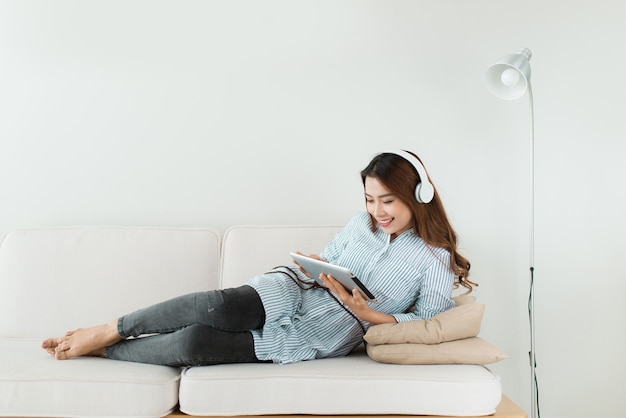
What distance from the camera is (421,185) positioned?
90.1 inches

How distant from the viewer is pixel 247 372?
1.97m

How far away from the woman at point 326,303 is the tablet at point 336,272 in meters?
0.04

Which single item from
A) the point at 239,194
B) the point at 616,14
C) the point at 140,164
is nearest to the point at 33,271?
the point at 140,164

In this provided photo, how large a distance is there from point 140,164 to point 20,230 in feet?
1.77

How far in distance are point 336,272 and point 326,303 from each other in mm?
305

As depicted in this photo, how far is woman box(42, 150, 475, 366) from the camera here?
2.07 m

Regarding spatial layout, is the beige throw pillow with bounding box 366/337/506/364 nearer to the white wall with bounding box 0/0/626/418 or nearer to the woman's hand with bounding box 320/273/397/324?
the woman's hand with bounding box 320/273/397/324

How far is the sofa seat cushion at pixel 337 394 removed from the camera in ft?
6.34

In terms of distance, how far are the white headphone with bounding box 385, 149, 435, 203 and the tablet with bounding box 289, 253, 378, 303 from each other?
1.30 ft

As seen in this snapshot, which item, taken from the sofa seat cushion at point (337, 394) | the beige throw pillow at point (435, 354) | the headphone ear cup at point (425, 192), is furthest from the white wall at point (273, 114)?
the sofa seat cushion at point (337, 394)

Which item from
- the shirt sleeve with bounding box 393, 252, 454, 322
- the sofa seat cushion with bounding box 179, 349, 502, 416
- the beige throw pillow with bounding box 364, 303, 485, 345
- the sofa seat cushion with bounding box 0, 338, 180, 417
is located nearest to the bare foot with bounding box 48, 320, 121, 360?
the sofa seat cushion with bounding box 0, 338, 180, 417

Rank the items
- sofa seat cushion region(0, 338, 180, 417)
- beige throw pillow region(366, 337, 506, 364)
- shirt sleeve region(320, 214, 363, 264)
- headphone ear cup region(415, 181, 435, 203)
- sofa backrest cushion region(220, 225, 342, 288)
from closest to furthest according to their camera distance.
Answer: sofa seat cushion region(0, 338, 180, 417) → beige throw pillow region(366, 337, 506, 364) → headphone ear cup region(415, 181, 435, 203) → shirt sleeve region(320, 214, 363, 264) → sofa backrest cushion region(220, 225, 342, 288)

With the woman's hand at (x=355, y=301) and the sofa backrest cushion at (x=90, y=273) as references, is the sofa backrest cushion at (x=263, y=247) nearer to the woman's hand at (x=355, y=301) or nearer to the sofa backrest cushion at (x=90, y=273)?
the sofa backrest cushion at (x=90, y=273)

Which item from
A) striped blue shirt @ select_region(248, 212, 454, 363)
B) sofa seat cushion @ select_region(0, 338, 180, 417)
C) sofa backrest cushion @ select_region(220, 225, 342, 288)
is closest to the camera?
sofa seat cushion @ select_region(0, 338, 180, 417)
